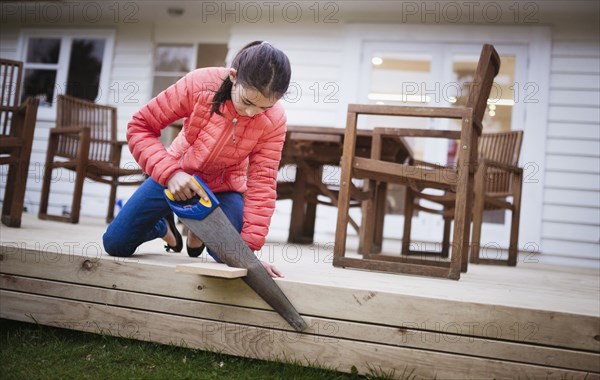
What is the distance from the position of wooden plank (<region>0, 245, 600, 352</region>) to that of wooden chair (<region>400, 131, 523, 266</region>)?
120 centimetres

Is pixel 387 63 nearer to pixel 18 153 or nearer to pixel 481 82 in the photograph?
pixel 481 82

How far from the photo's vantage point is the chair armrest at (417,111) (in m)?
2.16

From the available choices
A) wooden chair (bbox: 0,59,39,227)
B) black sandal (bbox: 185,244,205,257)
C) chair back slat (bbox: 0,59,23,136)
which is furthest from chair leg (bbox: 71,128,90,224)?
black sandal (bbox: 185,244,205,257)

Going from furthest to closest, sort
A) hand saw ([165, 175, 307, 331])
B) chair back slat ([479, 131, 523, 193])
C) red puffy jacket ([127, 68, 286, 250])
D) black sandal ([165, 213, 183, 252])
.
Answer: chair back slat ([479, 131, 523, 193]) → black sandal ([165, 213, 183, 252]) → red puffy jacket ([127, 68, 286, 250]) → hand saw ([165, 175, 307, 331])

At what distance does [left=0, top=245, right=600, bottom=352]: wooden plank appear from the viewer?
1.48 metres

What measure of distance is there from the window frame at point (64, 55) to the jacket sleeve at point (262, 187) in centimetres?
508

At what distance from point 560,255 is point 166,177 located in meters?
4.48

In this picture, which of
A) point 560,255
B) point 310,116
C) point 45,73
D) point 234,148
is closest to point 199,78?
point 234,148

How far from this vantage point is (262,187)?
1896 mm

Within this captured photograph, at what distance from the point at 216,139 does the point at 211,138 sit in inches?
0.8

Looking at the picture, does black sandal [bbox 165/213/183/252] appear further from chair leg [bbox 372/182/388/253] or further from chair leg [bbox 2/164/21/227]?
chair leg [bbox 372/182/388/253]

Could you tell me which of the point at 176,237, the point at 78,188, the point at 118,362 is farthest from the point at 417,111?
the point at 78,188

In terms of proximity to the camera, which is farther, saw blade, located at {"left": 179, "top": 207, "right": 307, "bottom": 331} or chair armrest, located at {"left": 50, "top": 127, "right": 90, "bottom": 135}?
chair armrest, located at {"left": 50, "top": 127, "right": 90, "bottom": 135}

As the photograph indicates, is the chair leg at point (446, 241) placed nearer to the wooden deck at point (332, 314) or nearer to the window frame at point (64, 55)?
the wooden deck at point (332, 314)
